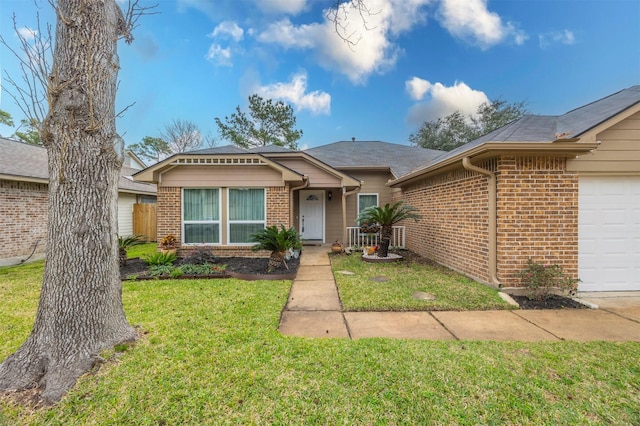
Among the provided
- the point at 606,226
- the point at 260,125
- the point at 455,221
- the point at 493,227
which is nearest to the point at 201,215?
the point at 455,221

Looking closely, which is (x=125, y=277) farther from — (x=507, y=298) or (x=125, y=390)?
(x=507, y=298)

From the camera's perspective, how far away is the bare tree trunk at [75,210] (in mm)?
2471

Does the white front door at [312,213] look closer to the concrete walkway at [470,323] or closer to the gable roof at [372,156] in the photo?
the gable roof at [372,156]

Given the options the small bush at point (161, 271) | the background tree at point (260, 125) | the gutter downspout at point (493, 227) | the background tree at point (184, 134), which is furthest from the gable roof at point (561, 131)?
the background tree at point (184, 134)

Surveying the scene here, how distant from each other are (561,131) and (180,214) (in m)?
9.90

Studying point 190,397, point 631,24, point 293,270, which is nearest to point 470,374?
point 190,397

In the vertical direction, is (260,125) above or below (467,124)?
below

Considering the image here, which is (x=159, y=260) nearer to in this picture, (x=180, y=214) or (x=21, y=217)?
(x=180, y=214)

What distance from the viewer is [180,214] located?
27.5ft

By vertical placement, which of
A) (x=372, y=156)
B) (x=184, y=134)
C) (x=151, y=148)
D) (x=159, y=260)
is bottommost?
(x=159, y=260)

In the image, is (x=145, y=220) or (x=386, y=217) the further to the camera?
(x=145, y=220)

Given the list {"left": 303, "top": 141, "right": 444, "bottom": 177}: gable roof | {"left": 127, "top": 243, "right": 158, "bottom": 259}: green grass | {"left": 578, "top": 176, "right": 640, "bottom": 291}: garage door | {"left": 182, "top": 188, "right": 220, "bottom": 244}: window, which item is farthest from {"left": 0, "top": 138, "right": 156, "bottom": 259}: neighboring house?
{"left": 578, "top": 176, "right": 640, "bottom": 291}: garage door

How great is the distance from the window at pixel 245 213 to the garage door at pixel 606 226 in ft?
24.7

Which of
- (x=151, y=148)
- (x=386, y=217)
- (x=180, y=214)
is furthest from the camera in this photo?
(x=151, y=148)
